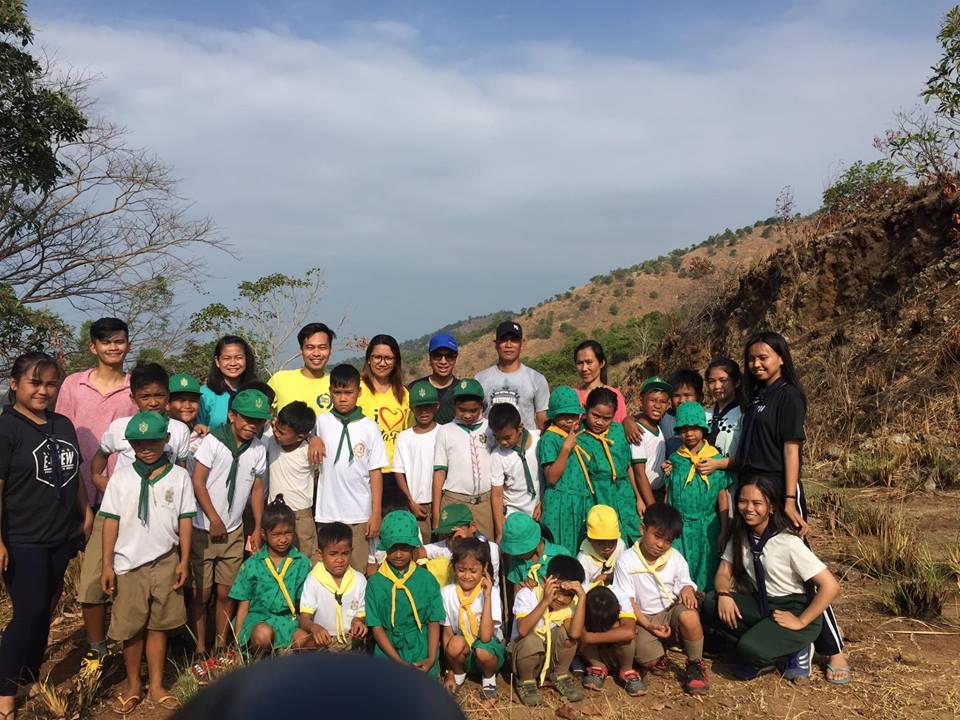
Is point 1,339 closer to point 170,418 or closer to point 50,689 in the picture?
point 170,418

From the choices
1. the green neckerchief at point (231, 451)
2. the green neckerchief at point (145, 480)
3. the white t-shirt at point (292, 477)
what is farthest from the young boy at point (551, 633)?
the green neckerchief at point (145, 480)

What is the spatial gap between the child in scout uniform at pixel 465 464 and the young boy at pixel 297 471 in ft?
2.46

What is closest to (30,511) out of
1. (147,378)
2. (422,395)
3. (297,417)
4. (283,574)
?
(147,378)

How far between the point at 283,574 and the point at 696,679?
2.21 meters

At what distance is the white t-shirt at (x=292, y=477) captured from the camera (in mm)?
4203

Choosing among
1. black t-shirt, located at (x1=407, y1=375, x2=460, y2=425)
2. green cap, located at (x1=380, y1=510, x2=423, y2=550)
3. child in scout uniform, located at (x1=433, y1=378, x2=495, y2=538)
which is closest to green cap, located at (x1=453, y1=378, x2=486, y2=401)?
child in scout uniform, located at (x1=433, y1=378, x2=495, y2=538)

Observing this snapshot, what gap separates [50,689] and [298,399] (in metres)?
1.97

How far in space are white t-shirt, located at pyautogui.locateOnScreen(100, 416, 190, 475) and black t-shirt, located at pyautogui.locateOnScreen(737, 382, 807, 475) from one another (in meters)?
3.19

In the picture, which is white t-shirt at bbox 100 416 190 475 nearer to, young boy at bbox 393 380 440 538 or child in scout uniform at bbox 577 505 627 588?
young boy at bbox 393 380 440 538

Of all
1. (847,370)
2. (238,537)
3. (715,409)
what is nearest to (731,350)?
(847,370)

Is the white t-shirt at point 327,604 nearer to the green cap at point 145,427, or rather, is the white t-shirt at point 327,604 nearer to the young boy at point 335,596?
the young boy at point 335,596

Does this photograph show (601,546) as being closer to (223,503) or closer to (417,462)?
(417,462)

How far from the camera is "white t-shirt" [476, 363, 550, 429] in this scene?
480 centimetres

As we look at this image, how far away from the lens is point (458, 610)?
3.73 metres
